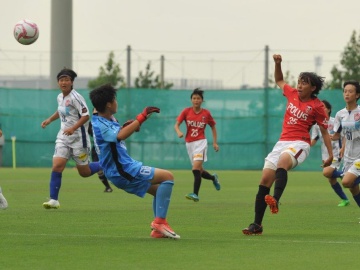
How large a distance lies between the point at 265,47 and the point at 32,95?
330 inches

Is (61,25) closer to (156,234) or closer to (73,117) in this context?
(73,117)

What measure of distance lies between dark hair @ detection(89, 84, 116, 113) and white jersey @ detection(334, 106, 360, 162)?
5961 millimetres

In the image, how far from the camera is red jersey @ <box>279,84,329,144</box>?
12.7 m

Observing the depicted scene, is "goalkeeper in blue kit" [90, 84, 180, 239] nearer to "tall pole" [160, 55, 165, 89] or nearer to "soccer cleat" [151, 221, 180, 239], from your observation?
"soccer cleat" [151, 221, 180, 239]

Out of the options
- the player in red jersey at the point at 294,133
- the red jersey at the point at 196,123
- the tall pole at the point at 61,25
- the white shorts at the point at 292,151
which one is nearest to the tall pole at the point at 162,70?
the tall pole at the point at 61,25

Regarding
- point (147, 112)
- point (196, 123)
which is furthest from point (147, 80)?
point (147, 112)

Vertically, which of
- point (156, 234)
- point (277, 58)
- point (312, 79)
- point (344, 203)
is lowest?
point (344, 203)

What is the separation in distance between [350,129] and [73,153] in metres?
4.32

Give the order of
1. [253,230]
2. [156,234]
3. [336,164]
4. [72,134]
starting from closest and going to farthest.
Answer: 1. [156,234]
2. [253,230]
3. [72,134]
4. [336,164]

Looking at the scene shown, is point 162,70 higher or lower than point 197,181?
higher

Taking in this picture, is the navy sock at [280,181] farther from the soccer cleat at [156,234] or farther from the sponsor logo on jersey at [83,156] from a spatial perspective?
the sponsor logo on jersey at [83,156]

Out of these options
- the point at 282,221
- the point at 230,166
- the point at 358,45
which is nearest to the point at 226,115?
the point at 230,166

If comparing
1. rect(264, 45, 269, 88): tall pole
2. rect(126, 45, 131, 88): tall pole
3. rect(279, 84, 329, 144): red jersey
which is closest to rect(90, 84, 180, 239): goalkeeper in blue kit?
rect(279, 84, 329, 144): red jersey

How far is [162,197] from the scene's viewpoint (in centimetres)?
1154
